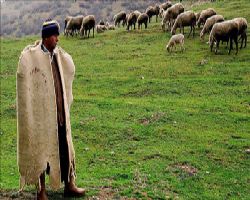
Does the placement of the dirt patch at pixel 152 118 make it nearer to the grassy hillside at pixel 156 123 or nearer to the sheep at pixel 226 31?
the grassy hillside at pixel 156 123

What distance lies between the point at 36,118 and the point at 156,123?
24.6 ft

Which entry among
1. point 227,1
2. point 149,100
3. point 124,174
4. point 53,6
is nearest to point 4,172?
point 124,174

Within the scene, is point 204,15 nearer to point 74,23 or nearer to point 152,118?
point 74,23

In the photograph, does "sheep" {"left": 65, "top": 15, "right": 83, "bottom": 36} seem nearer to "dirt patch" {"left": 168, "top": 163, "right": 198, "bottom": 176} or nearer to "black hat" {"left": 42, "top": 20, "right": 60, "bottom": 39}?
"dirt patch" {"left": 168, "top": 163, "right": 198, "bottom": 176}

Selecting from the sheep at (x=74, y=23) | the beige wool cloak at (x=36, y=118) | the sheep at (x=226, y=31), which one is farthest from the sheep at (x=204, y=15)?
the beige wool cloak at (x=36, y=118)

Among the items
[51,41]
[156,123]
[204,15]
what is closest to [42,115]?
[51,41]

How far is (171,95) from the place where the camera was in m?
17.6

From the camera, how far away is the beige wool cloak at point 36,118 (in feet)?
22.3

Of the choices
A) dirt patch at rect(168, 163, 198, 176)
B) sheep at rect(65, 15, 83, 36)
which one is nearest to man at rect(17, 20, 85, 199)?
dirt patch at rect(168, 163, 198, 176)

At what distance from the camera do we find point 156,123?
14.0 meters

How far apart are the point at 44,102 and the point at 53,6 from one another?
350 ft

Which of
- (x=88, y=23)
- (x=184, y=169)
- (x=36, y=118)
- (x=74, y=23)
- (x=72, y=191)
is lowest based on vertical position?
(x=184, y=169)

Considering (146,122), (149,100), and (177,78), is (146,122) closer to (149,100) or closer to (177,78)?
(149,100)

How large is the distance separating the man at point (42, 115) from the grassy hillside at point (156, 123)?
2.47 feet
